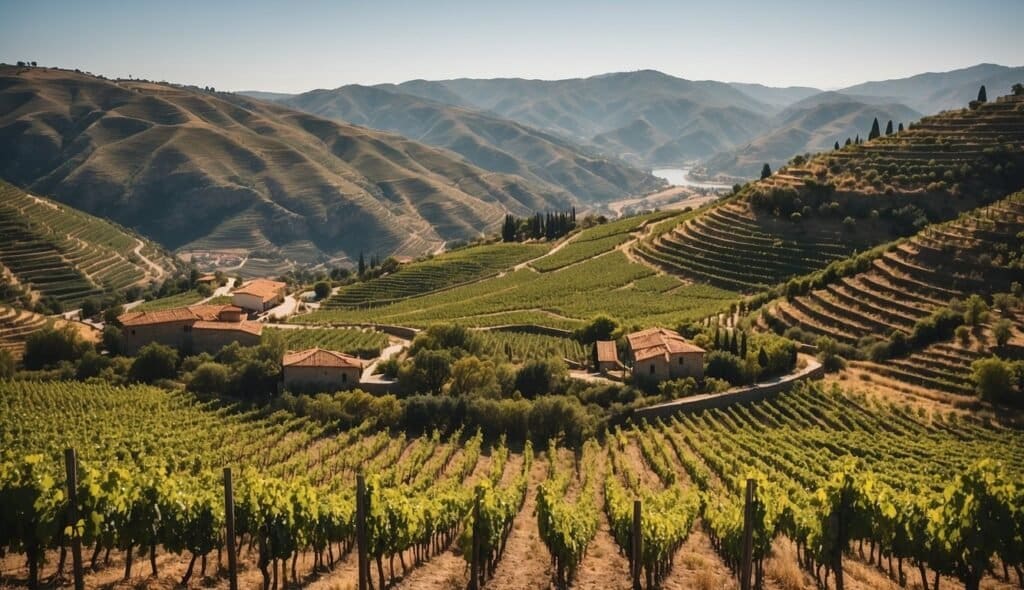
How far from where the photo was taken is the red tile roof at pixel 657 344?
177 ft

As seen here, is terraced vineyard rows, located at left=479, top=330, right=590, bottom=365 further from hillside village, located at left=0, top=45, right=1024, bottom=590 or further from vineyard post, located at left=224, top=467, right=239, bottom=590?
vineyard post, located at left=224, top=467, right=239, bottom=590

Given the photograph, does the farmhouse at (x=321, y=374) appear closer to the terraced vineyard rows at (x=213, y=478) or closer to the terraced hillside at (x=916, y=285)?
the terraced vineyard rows at (x=213, y=478)

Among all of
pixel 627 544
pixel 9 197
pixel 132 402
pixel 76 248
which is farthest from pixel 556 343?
pixel 9 197

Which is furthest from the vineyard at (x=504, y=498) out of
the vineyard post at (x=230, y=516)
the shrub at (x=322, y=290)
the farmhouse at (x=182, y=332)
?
the shrub at (x=322, y=290)

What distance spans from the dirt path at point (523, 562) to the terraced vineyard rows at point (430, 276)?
73.2 metres

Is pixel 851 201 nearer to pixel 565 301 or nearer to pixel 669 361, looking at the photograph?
pixel 565 301

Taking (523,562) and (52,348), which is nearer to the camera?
(523,562)

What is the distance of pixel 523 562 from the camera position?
78.5 feet

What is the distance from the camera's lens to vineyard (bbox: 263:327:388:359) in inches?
2536

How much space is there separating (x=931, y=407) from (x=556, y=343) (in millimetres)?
29547

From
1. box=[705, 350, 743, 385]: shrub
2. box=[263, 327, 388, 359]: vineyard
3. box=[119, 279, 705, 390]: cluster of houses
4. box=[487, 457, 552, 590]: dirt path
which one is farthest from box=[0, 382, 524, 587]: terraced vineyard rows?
box=[705, 350, 743, 385]: shrub

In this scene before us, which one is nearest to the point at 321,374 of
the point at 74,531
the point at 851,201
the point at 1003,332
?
the point at 74,531

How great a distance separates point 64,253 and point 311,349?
9437cm

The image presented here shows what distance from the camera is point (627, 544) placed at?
2389 cm
